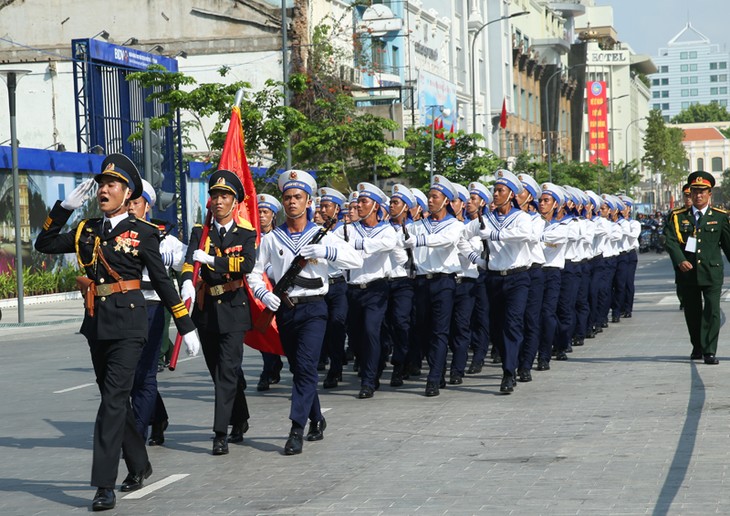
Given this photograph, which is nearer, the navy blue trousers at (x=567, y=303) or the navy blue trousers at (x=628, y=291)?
the navy blue trousers at (x=567, y=303)

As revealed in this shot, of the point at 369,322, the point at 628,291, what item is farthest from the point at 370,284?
the point at 628,291

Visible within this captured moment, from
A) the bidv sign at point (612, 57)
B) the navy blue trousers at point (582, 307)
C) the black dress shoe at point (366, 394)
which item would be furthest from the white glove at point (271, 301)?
the bidv sign at point (612, 57)

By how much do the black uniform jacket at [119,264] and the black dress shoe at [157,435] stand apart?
6.92ft

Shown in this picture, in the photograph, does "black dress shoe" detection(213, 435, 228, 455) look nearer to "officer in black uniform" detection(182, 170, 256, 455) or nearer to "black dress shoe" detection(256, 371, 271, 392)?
"officer in black uniform" detection(182, 170, 256, 455)

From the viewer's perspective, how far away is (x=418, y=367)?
14.4 metres

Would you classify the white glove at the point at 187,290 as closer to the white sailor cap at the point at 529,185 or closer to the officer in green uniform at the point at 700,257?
the white sailor cap at the point at 529,185

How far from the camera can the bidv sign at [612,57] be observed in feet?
438

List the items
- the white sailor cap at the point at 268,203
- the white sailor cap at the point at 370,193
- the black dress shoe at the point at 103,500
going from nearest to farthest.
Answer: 1. the black dress shoe at the point at 103,500
2. the white sailor cap at the point at 370,193
3. the white sailor cap at the point at 268,203

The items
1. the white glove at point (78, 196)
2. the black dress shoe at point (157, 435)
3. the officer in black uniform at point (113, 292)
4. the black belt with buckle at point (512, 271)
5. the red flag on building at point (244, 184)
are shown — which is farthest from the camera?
the black belt with buckle at point (512, 271)

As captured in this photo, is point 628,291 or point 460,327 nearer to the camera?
point 460,327

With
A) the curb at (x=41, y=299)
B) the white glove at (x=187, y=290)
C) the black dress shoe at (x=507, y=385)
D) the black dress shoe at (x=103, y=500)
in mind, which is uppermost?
the white glove at (x=187, y=290)

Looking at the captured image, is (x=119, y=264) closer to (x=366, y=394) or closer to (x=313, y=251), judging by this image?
(x=313, y=251)

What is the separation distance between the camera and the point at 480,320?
48.4 ft

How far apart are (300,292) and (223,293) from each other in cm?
71
